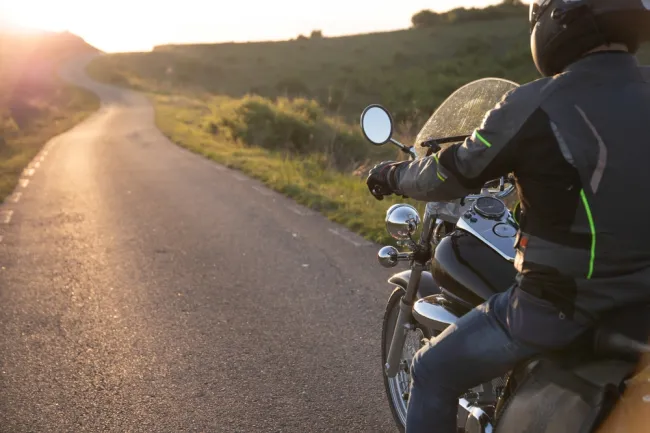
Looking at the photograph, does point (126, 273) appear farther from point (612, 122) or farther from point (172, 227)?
point (612, 122)

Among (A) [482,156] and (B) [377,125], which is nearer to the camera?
(A) [482,156]

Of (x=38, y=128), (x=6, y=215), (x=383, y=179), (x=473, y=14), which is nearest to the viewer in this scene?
(x=383, y=179)

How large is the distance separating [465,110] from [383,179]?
0.91 m

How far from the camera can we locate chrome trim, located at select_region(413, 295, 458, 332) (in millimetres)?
2529

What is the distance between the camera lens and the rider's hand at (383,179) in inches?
91.3

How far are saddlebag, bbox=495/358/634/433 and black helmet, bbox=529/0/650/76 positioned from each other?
0.89m

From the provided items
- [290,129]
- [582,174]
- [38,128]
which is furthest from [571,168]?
[38,128]

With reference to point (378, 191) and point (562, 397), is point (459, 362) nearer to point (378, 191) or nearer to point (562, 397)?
point (562, 397)

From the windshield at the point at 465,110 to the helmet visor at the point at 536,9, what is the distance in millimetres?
882

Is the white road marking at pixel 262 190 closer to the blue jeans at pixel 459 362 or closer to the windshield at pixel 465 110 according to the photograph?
the windshield at pixel 465 110

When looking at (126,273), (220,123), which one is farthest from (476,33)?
(126,273)

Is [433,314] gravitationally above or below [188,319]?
above

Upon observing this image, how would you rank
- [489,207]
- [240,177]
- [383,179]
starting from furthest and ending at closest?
[240,177] < [489,207] < [383,179]

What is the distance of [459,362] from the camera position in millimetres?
2025
